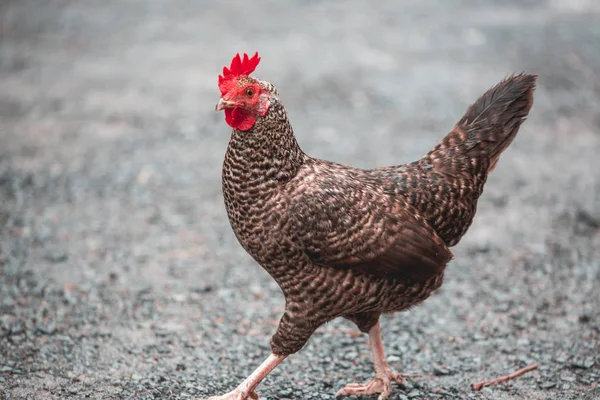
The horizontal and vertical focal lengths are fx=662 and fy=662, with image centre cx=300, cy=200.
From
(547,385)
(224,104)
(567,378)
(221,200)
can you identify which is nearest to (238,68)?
(224,104)

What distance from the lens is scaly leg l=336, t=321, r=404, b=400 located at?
14.8ft

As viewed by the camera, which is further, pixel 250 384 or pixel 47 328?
pixel 47 328

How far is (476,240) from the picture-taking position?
6.83 m

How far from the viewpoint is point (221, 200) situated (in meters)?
7.67

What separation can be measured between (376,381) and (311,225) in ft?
4.53

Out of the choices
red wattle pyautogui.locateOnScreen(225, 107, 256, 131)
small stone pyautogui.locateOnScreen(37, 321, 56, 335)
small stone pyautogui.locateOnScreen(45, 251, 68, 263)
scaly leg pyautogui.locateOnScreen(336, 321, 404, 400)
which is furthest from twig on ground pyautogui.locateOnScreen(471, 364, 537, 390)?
small stone pyautogui.locateOnScreen(45, 251, 68, 263)

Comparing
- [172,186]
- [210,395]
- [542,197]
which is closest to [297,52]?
[172,186]

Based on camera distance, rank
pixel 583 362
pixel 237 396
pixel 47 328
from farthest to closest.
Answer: pixel 47 328, pixel 583 362, pixel 237 396

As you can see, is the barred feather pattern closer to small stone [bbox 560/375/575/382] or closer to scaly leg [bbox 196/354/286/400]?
scaly leg [bbox 196/354/286/400]

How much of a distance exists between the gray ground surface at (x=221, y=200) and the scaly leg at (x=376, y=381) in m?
0.14

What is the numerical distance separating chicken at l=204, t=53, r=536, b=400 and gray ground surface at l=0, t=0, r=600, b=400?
0.89 metres

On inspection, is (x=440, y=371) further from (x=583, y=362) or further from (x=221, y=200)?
(x=221, y=200)

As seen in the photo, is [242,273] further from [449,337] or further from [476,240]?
[476,240]

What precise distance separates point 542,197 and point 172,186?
4.35 meters
